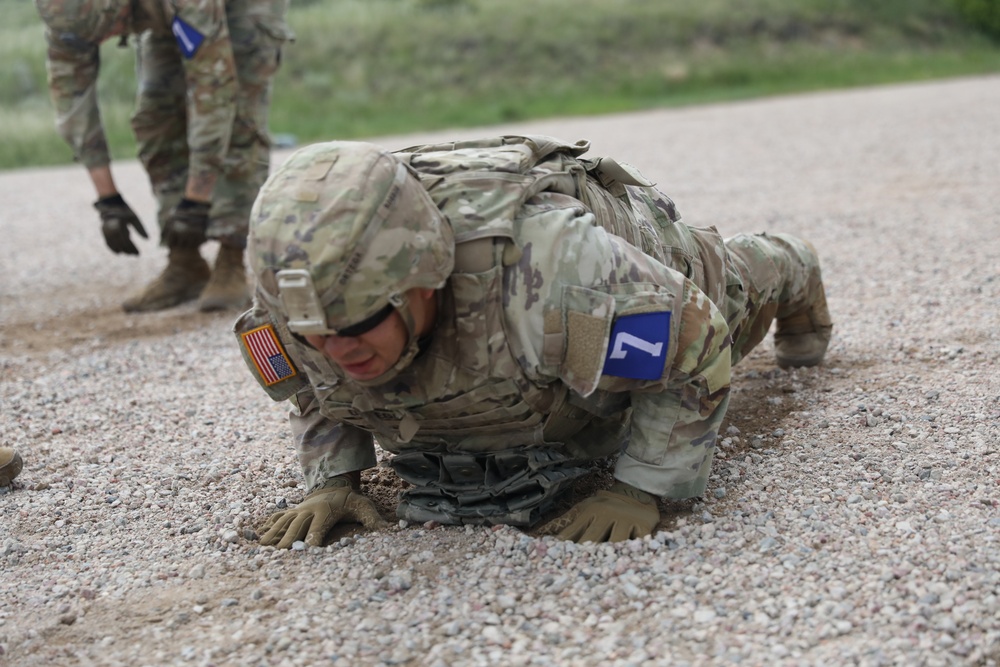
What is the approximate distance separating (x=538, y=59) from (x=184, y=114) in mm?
13539

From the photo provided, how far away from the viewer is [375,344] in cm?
244

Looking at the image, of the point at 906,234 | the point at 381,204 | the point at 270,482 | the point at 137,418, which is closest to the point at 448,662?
the point at 381,204

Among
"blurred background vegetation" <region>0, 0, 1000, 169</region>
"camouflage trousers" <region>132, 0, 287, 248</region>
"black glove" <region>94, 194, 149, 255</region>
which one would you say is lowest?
"blurred background vegetation" <region>0, 0, 1000, 169</region>

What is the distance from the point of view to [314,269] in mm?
2287

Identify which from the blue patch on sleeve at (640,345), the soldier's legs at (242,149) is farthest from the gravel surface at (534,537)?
the blue patch on sleeve at (640,345)

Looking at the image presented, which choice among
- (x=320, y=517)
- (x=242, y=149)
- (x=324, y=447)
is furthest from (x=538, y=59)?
(x=320, y=517)

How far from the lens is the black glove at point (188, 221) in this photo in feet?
18.1

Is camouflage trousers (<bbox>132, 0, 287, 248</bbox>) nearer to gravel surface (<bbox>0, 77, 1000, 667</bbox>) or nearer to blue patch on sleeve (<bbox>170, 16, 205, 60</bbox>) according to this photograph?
blue patch on sleeve (<bbox>170, 16, 205, 60</bbox>)

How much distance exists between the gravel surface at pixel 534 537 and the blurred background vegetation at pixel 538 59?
347 inches

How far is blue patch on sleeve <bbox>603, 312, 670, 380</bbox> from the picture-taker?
99.9 inches

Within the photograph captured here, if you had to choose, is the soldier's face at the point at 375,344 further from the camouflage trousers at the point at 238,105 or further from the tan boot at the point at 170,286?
the tan boot at the point at 170,286

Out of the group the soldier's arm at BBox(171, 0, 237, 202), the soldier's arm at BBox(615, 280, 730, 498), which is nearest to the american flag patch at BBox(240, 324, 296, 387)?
the soldier's arm at BBox(615, 280, 730, 498)

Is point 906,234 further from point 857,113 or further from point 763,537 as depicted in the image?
point 857,113

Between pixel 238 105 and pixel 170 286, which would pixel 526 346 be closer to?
pixel 238 105
